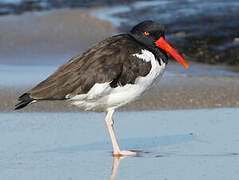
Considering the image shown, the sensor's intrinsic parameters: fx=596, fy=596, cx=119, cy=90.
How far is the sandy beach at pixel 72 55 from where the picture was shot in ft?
23.5

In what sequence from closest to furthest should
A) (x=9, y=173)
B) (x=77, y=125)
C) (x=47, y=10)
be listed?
1. (x=9, y=173)
2. (x=77, y=125)
3. (x=47, y=10)

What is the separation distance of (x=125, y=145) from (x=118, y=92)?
0.66m

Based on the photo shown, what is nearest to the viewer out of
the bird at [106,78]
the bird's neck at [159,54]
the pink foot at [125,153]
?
the bird at [106,78]

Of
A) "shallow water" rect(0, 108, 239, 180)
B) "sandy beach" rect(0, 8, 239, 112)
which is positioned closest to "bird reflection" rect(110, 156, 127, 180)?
"shallow water" rect(0, 108, 239, 180)

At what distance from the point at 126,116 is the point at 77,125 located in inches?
25.9

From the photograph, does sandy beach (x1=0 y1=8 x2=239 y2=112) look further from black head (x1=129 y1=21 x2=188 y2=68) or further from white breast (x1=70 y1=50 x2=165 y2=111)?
white breast (x1=70 y1=50 x2=165 y2=111)

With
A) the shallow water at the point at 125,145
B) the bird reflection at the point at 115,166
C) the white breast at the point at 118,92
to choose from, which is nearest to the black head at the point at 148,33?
the white breast at the point at 118,92

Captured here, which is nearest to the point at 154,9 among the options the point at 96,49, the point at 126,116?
the point at 126,116

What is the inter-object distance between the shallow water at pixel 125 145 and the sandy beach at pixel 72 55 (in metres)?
0.37

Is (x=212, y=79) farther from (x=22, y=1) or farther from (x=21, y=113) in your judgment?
(x=22, y=1)

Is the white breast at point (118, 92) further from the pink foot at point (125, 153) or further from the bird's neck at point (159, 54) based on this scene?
the pink foot at point (125, 153)

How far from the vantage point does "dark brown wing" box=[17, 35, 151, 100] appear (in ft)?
17.6

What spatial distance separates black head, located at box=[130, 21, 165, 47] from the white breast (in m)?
0.31

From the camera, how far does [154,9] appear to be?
1307 centimetres
